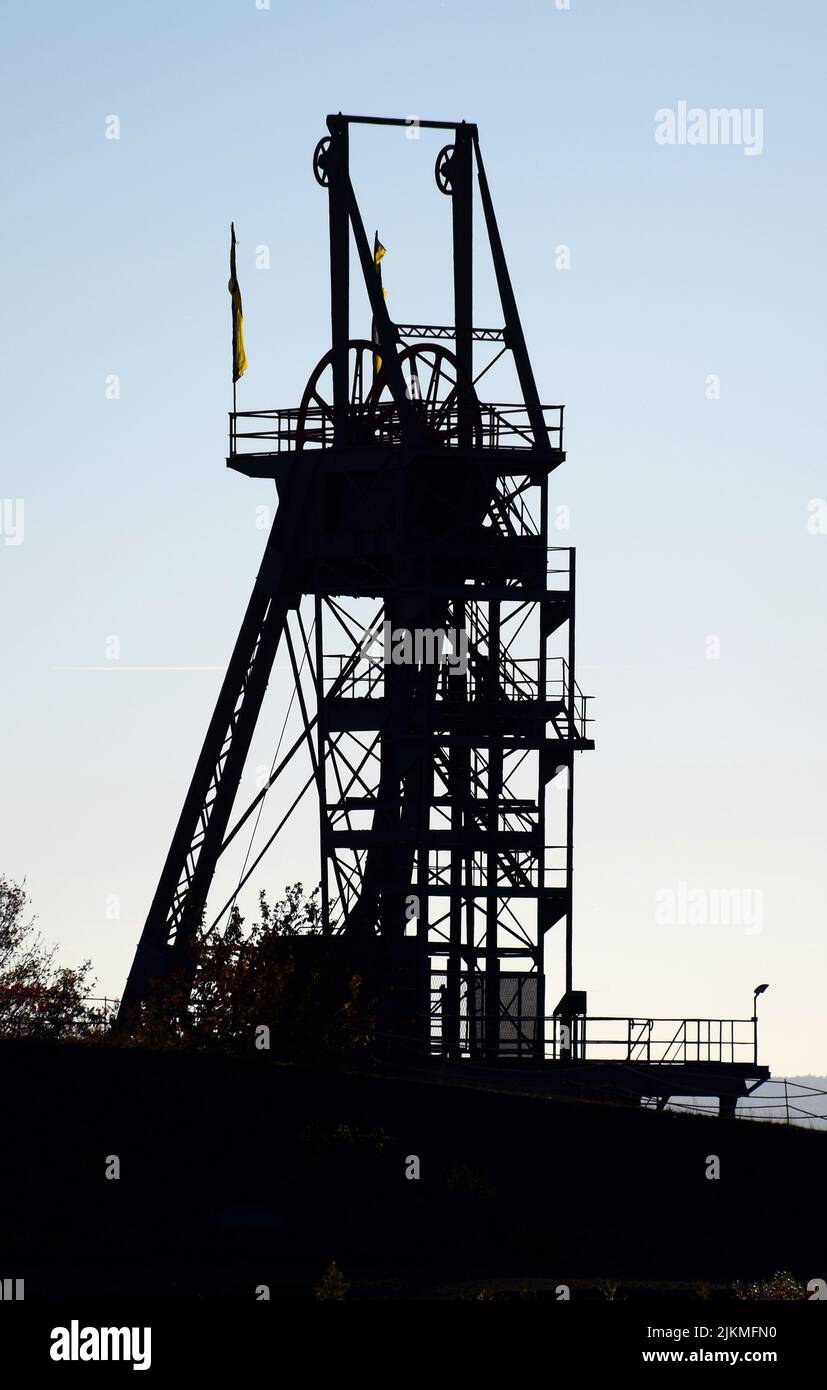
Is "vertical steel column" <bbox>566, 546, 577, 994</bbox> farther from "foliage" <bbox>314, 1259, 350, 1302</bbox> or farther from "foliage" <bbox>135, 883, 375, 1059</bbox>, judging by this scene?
"foliage" <bbox>314, 1259, 350, 1302</bbox>

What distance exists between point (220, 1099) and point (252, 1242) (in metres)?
3.04

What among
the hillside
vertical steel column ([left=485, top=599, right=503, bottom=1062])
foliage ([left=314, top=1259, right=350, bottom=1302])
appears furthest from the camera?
vertical steel column ([left=485, top=599, right=503, bottom=1062])

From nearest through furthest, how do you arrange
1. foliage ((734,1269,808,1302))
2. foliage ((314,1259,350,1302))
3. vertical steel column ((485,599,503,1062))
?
foliage ((314,1259,350,1302))
foliage ((734,1269,808,1302))
vertical steel column ((485,599,503,1062))

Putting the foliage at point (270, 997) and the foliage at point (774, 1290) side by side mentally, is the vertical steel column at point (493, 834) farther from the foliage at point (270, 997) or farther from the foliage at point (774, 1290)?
the foliage at point (774, 1290)

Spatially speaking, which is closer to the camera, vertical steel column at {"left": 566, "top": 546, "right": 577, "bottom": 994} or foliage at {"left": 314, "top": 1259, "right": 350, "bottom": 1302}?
foliage at {"left": 314, "top": 1259, "right": 350, "bottom": 1302}

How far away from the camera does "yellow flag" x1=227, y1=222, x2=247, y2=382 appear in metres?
73.4

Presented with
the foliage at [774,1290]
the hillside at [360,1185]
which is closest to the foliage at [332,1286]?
the hillside at [360,1185]

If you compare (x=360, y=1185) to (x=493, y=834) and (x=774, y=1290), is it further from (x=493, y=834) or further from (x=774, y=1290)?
(x=493, y=834)

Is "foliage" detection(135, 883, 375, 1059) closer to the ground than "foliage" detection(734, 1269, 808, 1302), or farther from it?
farther from it

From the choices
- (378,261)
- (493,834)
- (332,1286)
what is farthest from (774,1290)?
(378,261)

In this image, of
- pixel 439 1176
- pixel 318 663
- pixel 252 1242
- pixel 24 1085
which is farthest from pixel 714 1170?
pixel 318 663

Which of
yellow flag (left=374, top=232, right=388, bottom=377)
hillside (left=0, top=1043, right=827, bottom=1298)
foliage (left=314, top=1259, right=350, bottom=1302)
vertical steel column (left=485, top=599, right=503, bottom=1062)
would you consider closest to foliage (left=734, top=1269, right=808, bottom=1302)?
hillside (left=0, top=1043, right=827, bottom=1298)

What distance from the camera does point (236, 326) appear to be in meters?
74.2
